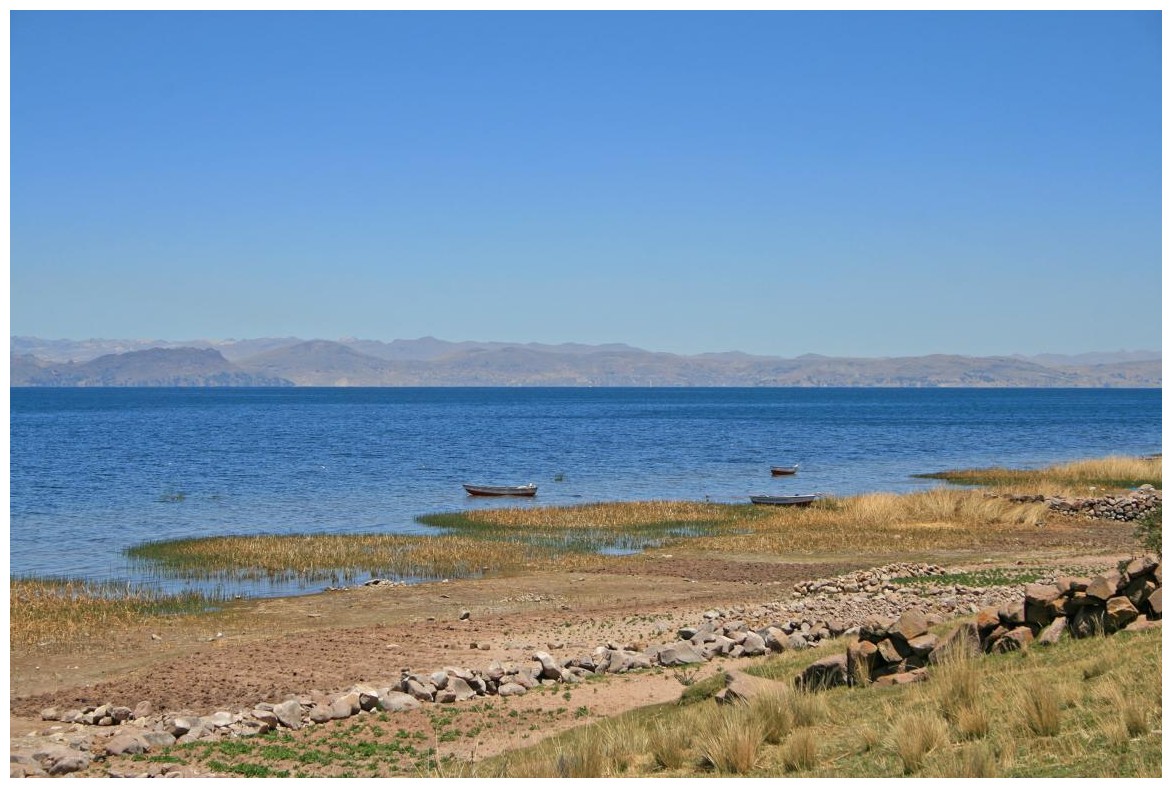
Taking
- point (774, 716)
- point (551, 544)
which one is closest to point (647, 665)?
point (774, 716)

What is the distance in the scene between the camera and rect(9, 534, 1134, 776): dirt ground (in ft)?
54.1

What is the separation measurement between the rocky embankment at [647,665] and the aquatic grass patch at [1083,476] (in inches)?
1568

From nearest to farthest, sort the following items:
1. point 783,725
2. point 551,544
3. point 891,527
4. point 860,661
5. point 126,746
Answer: point 783,725
point 126,746
point 860,661
point 551,544
point 891,527

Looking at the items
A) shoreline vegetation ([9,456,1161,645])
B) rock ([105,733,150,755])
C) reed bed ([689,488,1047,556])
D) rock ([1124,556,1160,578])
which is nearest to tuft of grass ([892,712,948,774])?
rock ([1124,556,1160,578])

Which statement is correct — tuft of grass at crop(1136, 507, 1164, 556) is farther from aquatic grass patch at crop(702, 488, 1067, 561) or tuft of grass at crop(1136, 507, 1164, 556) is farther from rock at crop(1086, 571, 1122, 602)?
rock at crop(1086, 571, 1122, 602)

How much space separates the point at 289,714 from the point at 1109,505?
3698 centimetres

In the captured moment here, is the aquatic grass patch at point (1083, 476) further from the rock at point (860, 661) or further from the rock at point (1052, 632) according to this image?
the rock at point (860, 661)

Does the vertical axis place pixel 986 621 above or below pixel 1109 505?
above

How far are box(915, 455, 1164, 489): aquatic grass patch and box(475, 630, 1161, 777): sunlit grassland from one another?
43.5m

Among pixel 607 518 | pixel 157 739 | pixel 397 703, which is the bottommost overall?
pixel 607 518

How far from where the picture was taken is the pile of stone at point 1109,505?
43.5m

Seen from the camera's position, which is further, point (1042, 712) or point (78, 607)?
point (78, 607)

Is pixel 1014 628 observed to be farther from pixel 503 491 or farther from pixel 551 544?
pixel 503 491

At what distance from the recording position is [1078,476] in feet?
194
